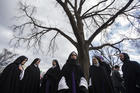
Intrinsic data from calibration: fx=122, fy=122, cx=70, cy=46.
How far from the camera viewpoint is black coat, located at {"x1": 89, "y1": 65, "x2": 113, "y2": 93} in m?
4.05

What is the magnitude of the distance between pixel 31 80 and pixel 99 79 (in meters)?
2.75

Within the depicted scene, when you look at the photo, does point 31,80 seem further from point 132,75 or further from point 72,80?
point 132,75

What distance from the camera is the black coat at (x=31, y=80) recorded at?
16.0 feet

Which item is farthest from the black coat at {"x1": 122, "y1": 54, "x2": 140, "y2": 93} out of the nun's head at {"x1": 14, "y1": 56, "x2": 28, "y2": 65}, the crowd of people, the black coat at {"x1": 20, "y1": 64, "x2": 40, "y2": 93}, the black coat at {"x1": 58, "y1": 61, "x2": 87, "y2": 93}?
the nun's head at {"x1": 14, "y1": 56, "x2": 28, "y2": 65}

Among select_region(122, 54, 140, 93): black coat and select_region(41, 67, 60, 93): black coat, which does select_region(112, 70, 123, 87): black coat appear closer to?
select_region(122, 54, 140, 93): black coat

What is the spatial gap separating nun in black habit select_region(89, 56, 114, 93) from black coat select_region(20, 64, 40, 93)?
92.5 inches

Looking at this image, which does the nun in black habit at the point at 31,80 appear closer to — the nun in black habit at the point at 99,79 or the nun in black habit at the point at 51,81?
the nun in black habit at the point at 51,81

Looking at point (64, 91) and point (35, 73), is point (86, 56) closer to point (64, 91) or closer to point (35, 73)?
point (35, 73)

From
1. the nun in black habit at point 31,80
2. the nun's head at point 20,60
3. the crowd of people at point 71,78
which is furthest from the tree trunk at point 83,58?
the nun's head at point 20,60

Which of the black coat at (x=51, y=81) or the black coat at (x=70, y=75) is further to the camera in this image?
the black coat at (x=51, y=81)

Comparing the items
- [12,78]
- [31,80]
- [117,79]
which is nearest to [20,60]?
[12,78]

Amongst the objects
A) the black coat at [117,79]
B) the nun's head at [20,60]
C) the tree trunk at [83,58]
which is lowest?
the black coat at [117,79]

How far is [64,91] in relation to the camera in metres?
3.39

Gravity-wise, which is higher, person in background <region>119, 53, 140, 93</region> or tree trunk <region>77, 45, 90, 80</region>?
tree trunk <region>77, 45, 90, 80</region>
